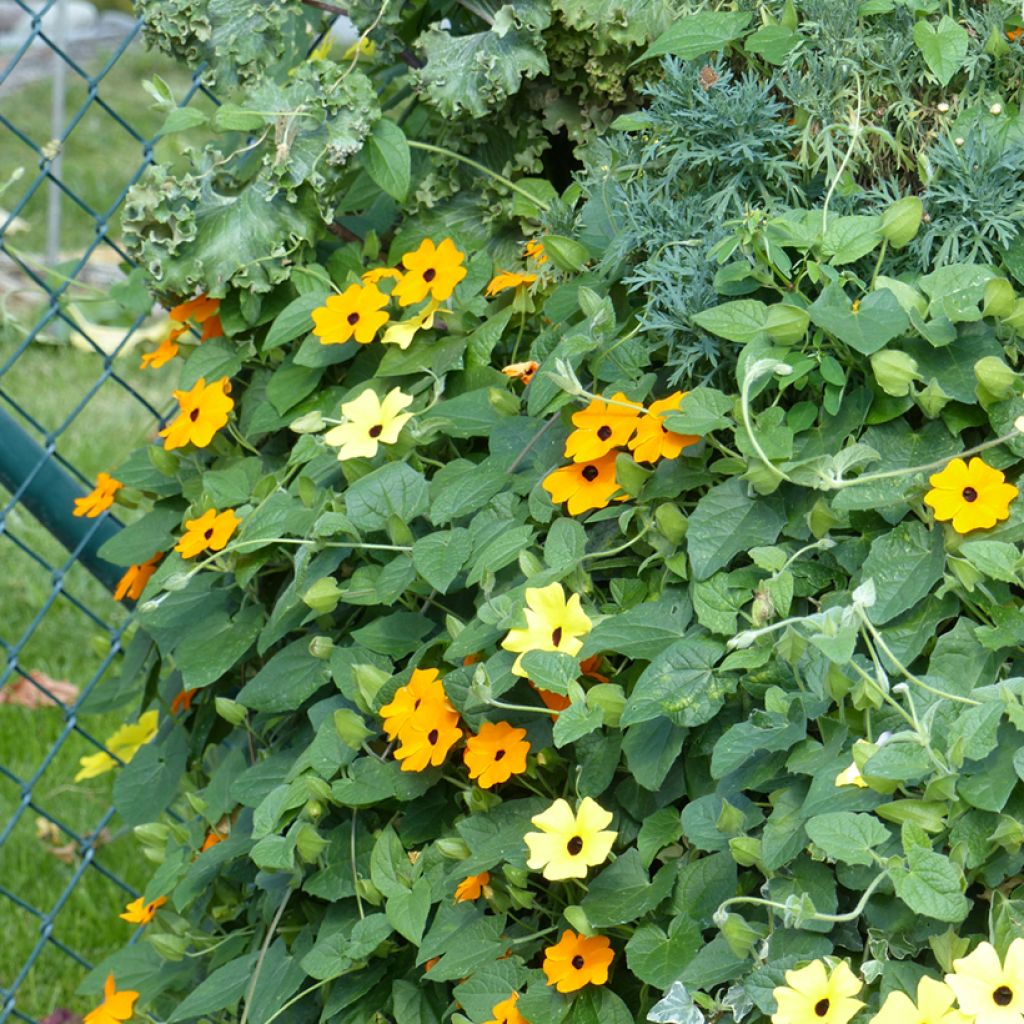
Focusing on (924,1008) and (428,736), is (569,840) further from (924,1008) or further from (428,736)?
(924,1008)

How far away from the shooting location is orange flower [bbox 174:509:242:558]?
146 centimetres

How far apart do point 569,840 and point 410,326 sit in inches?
25.1

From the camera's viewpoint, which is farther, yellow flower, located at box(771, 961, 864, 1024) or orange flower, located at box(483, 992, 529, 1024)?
orange flower, located at box(483, 992, 529, 1024)

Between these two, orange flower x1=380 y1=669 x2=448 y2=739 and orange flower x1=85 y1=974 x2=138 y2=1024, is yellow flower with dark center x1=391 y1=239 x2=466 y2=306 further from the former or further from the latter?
orange flower x1=85 y1=974 x2=138 y2=1024

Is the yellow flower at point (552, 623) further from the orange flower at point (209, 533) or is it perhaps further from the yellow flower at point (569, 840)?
the orange flower at point (209, 533)

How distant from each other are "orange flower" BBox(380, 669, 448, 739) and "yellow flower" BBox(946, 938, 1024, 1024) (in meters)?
0.48

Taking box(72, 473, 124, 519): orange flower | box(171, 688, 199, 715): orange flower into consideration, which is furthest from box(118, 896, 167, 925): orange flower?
box(72, 473, 124, 519): orange flower

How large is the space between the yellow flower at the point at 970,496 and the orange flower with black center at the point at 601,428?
275 millimetres

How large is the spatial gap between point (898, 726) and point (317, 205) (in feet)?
3.08

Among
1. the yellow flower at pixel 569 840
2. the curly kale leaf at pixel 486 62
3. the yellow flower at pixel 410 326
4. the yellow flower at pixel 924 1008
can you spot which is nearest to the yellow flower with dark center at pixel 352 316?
the yellow flower at pixel 410 326

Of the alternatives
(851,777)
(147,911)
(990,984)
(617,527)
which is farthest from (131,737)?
(990,984)

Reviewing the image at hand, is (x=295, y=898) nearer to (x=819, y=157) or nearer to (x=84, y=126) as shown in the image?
(x=819, y=157)

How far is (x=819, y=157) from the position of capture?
131cm

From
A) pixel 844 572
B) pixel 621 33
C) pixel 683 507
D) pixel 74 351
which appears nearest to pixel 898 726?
pixel 844 572
